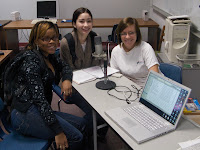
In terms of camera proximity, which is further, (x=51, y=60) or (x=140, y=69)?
(x=140, y=69)

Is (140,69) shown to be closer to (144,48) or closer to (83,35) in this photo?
(144,48)

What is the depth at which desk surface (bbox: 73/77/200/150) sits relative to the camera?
3.90ft

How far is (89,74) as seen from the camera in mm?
2123

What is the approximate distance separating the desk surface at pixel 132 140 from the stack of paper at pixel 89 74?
0.19 meters

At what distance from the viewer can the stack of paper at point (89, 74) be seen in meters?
2.02

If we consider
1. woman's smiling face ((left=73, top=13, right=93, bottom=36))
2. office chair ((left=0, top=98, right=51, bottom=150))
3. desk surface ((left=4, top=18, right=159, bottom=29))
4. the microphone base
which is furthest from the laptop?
desk surface ((left=4, top=18, right=159, bottom=29))

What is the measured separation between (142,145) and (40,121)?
0.69 metres

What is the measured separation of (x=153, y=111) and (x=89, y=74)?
2.74 feet

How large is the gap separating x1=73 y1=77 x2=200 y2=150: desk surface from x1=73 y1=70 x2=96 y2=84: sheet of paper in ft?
0.56

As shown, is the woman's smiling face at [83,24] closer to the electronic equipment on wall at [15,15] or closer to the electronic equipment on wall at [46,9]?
the electronic equipment on wall at [46,9]

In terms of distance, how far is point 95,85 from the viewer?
6.30ft

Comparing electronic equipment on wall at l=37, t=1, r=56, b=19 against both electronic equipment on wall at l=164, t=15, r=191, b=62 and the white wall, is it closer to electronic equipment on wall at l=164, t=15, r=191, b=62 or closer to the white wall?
the white wall

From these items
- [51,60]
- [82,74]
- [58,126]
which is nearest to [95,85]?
[82,74]

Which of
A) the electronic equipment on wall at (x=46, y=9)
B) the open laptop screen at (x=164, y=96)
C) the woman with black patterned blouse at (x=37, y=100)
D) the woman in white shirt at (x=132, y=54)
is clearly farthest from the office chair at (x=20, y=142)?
the electronic equipment on wall at (x=46, y=9)
